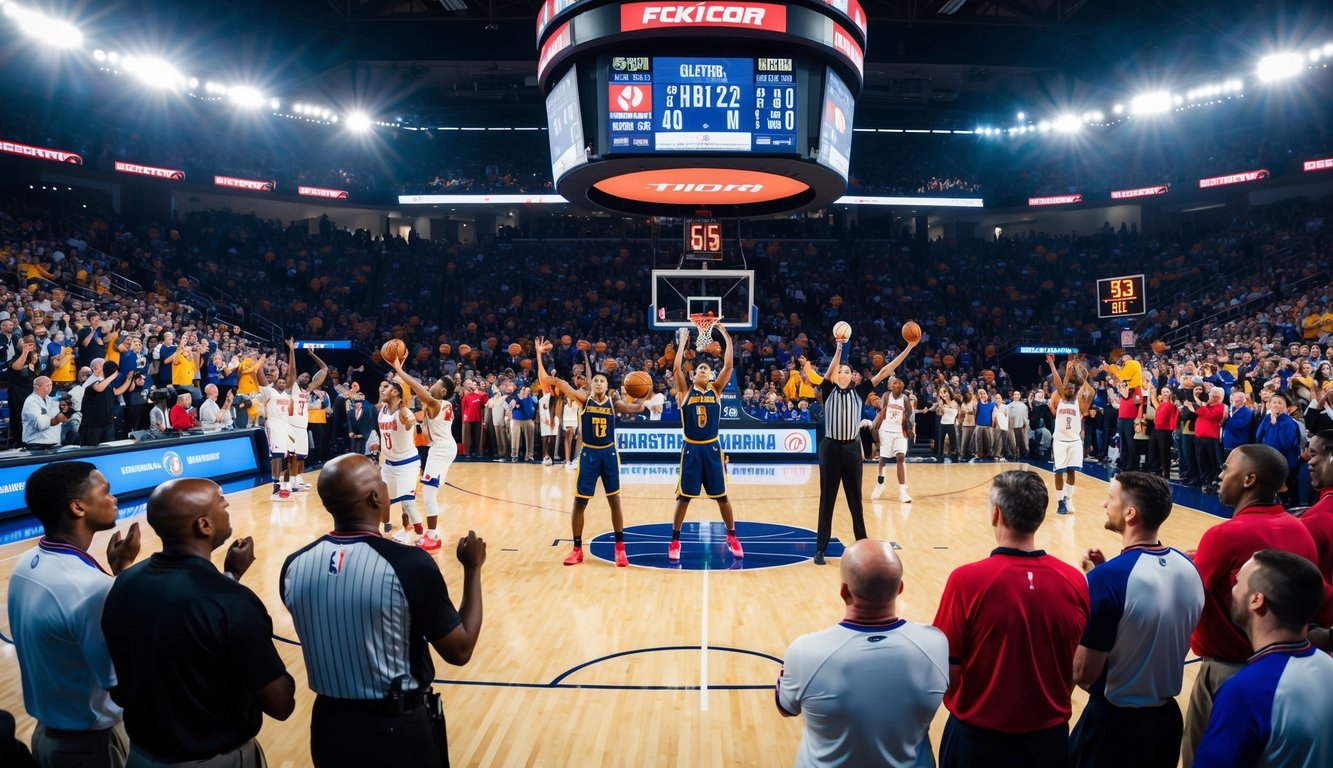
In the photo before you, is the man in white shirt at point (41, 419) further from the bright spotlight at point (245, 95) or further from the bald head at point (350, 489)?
the bright spotlight at point (245, 95)

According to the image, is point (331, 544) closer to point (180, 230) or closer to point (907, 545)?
point (907, 545)

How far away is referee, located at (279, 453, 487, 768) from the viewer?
260 centimetres

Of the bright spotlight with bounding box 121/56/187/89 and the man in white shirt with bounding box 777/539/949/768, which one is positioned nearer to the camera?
the man in white shirt with bounding box 777/539/949/768

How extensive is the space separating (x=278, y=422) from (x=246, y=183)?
18996 mm

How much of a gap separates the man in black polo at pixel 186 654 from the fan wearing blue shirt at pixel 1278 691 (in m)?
2.73

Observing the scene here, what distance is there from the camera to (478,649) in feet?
19.6

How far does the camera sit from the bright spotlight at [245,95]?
86.0 ft

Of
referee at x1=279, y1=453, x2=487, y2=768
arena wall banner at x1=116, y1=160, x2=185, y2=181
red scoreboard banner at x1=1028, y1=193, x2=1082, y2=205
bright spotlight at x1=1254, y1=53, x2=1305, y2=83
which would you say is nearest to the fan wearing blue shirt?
referee at x1=279, y1=453, x2=487, y2=768

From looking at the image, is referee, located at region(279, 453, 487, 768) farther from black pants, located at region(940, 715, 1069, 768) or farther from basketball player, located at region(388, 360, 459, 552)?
basketball player, located at region(388, 360, 459, 552)

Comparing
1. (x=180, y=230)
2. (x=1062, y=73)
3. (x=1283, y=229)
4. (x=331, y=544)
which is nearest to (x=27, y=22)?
(x=180, y=230)

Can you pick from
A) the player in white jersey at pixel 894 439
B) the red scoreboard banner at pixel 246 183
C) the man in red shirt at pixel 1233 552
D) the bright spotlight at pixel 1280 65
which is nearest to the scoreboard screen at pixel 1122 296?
the bright spotlight at pixel 1280 65

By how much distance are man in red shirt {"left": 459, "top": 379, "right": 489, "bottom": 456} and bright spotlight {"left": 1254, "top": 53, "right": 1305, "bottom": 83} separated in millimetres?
24245

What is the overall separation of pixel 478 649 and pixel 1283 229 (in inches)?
1202

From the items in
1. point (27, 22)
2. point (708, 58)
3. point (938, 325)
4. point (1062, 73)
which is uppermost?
point (1062, 73)
